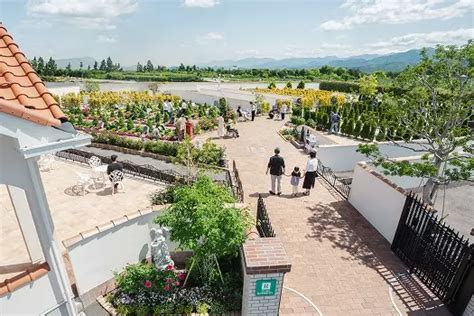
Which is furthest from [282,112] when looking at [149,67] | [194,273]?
[149,67]

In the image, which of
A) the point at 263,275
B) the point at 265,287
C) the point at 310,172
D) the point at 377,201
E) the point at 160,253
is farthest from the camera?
the point at 310,172

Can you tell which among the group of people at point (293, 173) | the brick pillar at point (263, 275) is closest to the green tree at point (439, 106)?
the group of people at point (293, 173)

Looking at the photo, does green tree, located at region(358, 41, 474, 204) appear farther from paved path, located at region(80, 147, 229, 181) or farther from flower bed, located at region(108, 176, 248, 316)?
paved path, located at region(80, 147, 229, 181)

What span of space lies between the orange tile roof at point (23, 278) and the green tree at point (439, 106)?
9.01 metres

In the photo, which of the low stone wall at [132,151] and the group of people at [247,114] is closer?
the low stone wall at [132,151]

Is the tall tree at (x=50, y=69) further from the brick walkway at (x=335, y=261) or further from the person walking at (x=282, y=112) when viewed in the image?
the brick walkway at (x=335, y=261)

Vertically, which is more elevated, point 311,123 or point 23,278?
point 23,278

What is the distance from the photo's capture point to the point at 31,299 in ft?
15.1

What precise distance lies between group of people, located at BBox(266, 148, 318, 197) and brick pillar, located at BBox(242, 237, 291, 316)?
5032 mm

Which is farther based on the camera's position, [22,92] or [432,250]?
[432,250]

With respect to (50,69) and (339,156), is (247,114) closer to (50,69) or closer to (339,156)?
(339,156)

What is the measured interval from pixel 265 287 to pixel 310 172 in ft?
20.3

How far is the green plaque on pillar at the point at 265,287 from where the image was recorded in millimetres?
5711

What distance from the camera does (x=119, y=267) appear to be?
701cm
